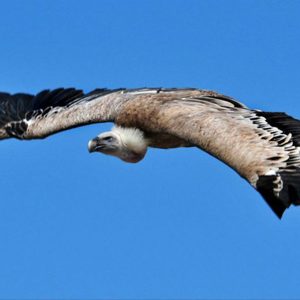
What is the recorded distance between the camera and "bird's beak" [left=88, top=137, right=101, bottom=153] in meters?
20.3

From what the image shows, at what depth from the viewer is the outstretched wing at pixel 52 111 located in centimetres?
2162

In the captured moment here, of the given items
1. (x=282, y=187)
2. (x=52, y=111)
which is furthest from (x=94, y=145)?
(x=282, y=187)

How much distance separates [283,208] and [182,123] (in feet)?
11.6

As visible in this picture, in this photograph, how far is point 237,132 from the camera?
17.8m

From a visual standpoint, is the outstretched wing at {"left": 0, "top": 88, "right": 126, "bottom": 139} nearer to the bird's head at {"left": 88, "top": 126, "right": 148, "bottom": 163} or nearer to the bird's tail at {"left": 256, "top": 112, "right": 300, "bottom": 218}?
the bird's head at {"left": 88, "top": 126, "right": 148, "bottom": 163}

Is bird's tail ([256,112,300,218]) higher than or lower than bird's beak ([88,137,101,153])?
lower

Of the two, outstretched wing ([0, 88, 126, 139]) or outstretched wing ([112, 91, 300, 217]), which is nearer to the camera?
outstretched wing ([112, 91, 300, 217])

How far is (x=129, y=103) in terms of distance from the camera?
68.0ft

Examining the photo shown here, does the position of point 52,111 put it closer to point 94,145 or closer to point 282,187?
point 94,145

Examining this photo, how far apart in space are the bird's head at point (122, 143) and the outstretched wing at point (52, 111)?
0.77 m

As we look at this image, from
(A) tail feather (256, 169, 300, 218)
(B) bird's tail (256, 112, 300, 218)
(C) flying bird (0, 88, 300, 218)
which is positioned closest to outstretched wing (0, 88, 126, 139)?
(C) flying bird (0, 88, 300, 218)

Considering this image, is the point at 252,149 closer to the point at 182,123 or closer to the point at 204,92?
the point at 182,123

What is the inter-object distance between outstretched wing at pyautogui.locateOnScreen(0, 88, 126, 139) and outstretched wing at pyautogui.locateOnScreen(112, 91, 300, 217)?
1.07 m

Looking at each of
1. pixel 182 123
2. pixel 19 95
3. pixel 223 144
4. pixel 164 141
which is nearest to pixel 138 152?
pixel 164 141
